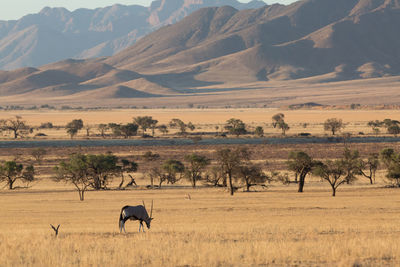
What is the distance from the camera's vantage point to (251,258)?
51.1 feet

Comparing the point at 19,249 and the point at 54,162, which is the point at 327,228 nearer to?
the point at 19,249

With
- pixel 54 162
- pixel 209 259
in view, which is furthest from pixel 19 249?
pixel 54 162

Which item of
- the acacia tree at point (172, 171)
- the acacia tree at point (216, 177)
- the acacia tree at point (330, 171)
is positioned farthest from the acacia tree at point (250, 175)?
the acacia tree at point (172, 171)

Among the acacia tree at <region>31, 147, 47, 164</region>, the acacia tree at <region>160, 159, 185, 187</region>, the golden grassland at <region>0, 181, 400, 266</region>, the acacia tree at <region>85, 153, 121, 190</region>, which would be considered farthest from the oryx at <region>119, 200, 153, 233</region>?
the acacia tree at <region>31, 147, 47, 164</region>

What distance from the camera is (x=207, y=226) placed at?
24.6 m

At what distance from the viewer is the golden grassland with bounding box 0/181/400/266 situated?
51.5ft

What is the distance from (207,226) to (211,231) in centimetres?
292

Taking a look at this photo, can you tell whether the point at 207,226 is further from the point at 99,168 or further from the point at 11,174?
the point at 11,174

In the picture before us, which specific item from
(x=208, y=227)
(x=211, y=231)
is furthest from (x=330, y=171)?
(x=211, y=231)

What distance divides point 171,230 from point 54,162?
43.6m

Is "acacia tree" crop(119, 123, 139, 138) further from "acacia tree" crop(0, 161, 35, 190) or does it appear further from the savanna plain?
"acacia tree" crop(0, 161, 35, 190)

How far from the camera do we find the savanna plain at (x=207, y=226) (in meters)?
15.8

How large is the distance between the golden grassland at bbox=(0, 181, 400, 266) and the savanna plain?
3 centimetres

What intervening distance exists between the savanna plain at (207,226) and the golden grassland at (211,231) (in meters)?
0.03
